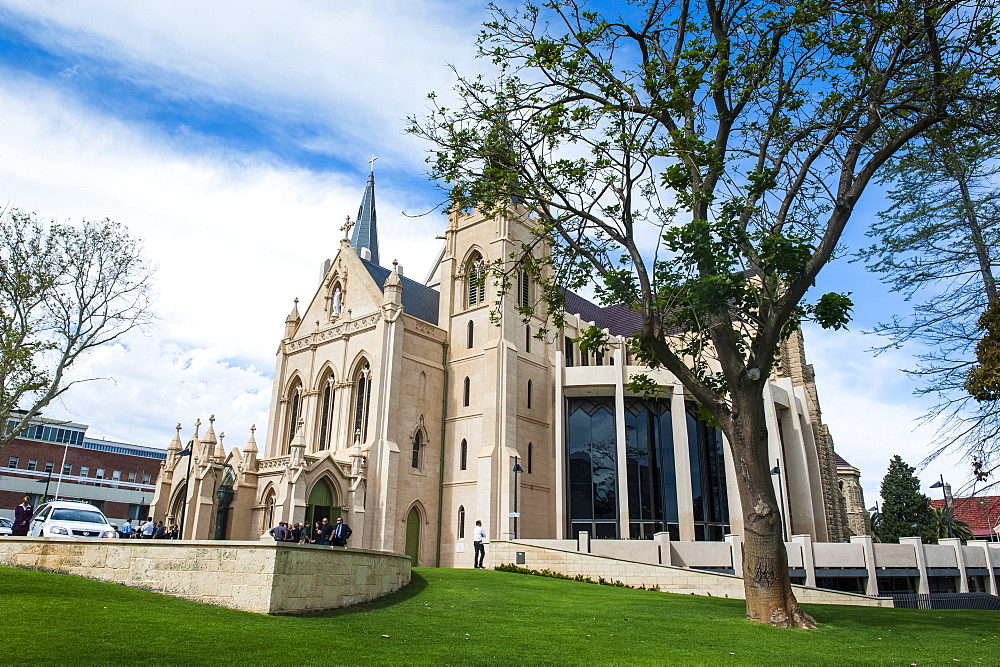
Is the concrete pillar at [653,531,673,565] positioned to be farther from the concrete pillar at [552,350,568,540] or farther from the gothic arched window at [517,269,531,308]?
the gothic arched window at [517,269,531,308]

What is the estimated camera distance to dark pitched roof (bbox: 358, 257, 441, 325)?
40.1 meters

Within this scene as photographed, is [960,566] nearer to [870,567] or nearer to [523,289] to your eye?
[870,567]

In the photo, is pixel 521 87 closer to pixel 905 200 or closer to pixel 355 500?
pixel 905 200

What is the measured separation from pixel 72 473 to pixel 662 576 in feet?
224

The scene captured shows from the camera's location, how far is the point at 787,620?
13094 millimetres

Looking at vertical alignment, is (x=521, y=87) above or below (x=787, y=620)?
above

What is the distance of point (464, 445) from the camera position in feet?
118

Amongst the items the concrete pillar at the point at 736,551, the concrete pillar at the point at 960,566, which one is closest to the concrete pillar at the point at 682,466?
the concrete pillar at the point at 736,551

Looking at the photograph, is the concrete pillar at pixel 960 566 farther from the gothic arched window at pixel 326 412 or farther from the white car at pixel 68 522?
the white car at pixel 68 522

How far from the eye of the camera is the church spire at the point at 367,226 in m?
72.8

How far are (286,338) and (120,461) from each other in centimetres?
4619

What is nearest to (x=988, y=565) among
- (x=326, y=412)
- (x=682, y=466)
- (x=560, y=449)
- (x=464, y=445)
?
(x=682, y=466)

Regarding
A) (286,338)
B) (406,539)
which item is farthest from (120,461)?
(406,539)

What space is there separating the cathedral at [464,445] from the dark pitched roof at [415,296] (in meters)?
0.45
